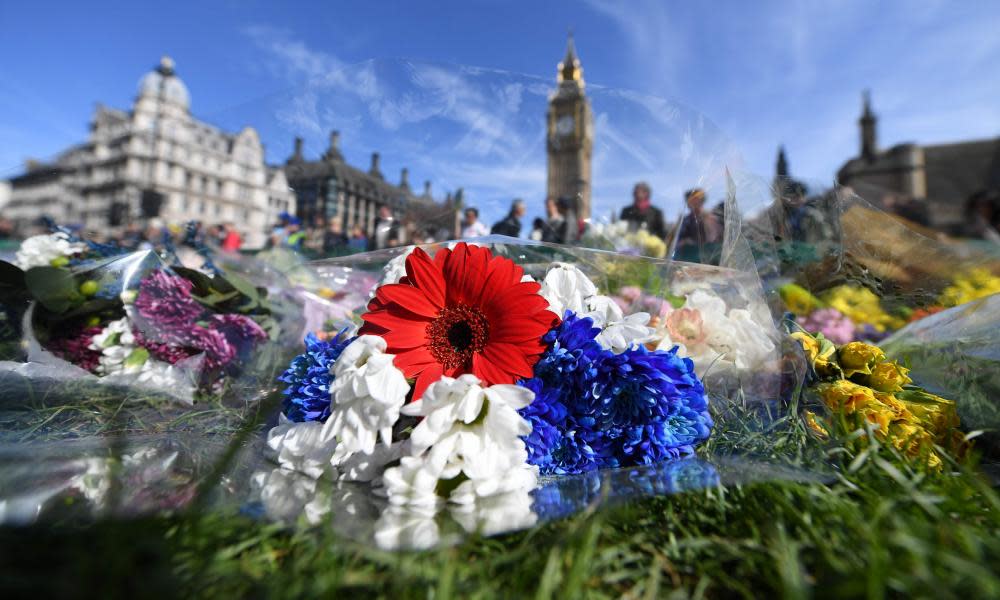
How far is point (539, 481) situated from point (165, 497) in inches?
28.5

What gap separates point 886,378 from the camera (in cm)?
124

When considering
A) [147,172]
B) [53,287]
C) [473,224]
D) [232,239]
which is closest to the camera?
[53,287]

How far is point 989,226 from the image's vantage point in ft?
24.6

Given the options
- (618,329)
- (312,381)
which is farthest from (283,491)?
(618,329)

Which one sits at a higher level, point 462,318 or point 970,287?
point 970,287

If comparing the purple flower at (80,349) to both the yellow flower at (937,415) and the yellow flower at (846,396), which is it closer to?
the yellow flower at (846,396)

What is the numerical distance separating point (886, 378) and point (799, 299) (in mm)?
1157

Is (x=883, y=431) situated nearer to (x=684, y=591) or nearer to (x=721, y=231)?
(x=684, y=591)

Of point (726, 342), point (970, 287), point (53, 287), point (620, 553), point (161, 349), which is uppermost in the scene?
point (970, 287)

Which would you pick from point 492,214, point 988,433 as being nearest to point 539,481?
point 988,433

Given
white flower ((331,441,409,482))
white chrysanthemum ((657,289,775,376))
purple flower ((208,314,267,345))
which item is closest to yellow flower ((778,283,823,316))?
white chrysanthemum ((657,289,775,376))

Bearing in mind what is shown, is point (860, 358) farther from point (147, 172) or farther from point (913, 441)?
point (147, 172)

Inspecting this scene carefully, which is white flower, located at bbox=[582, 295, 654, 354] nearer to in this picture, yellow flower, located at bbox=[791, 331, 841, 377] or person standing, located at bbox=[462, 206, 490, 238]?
yellow flower, located at bbox=[791, 331, 841, 377]

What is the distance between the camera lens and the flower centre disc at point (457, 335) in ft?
3.60
